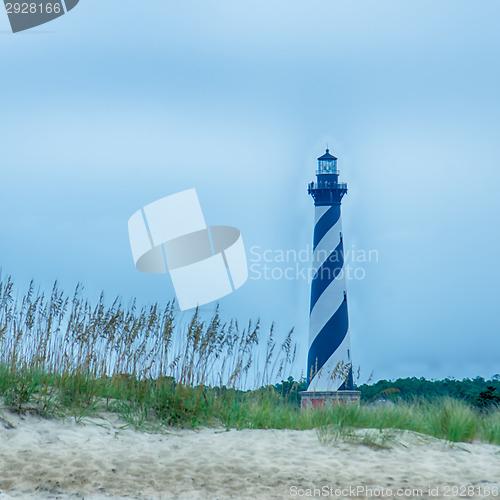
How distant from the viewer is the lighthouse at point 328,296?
623 inches

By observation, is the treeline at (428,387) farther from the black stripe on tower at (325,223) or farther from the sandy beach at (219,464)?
the sandy beach at (219,464)

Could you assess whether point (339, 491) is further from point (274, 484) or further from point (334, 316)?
point (334, 316)

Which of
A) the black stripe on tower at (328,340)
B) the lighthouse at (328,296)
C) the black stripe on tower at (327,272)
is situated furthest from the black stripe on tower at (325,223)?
the black stripe on tower at (328,340)

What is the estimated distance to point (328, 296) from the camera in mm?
16094

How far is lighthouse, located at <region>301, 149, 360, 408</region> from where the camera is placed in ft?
51.9

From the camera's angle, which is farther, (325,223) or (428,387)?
(428,387)

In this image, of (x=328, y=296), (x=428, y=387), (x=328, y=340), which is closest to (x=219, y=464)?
(x=328, y=340)

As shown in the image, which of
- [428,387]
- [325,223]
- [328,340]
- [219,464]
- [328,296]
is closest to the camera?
[219,464]

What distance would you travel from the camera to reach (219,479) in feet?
16.3

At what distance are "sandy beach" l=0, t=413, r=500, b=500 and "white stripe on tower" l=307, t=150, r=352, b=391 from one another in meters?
9.47

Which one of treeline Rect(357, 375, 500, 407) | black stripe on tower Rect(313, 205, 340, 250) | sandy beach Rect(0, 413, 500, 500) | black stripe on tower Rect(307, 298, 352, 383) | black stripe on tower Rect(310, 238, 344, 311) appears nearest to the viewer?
sandy beach Rect(0, 413, 500, 500)

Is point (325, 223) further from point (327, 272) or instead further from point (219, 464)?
point (219, 464)

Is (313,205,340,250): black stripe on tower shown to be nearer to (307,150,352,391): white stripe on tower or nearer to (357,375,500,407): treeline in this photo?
(307,150,352,391): white stripe on tower

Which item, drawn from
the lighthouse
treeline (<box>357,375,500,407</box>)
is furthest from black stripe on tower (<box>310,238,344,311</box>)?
treeline (<box>357,375,500,407</box>)
